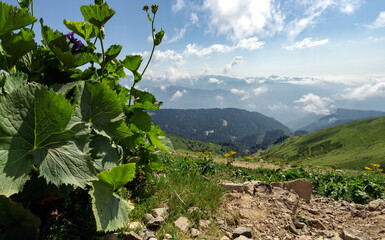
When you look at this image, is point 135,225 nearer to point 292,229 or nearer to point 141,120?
point 141,120

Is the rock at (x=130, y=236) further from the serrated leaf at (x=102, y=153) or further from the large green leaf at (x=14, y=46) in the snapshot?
the large green leaf at (x=14, y=46)

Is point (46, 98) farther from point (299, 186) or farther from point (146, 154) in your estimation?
point (299, 186)

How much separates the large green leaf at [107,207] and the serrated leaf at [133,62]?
59.0 inches

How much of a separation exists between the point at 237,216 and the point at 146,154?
2228 millimetres

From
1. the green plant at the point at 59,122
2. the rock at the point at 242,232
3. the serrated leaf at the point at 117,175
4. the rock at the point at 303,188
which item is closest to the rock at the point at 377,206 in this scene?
the rock at the point at 303,188

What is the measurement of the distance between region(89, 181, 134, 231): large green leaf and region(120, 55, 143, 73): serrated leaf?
150 cm

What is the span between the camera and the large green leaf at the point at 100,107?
2.35 metres

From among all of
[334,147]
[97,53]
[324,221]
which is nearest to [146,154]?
[97,53]

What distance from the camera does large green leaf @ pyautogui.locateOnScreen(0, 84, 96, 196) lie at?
157 cm

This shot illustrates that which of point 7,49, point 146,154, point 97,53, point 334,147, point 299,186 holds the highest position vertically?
point 97,53

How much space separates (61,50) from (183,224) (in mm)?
3037

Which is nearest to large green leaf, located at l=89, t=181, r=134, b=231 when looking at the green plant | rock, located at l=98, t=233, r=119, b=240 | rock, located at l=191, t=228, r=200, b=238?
the green plant

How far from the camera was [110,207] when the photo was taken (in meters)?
2.42

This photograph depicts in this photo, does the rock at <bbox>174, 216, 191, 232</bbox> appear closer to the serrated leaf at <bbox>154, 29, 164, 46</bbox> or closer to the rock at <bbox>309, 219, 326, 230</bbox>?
the serrated leaf at <bbox>154, 29, 164, 46</bbox>
